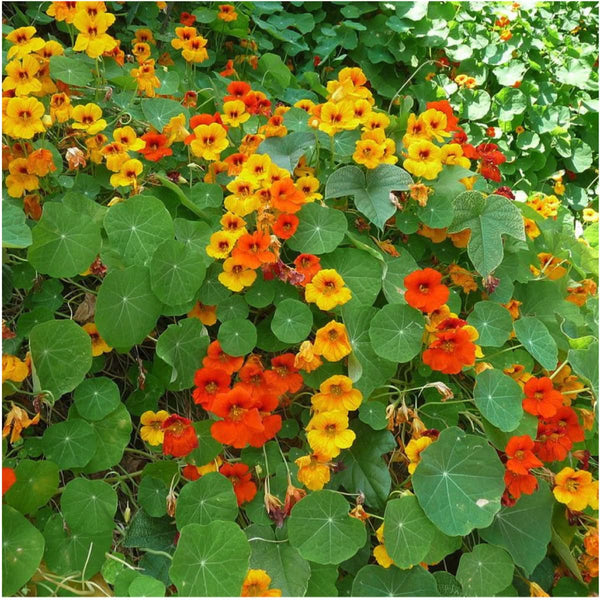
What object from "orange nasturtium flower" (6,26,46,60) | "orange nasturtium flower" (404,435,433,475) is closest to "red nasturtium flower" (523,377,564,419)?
"orange nasturtium flower" (404,435,433,475)

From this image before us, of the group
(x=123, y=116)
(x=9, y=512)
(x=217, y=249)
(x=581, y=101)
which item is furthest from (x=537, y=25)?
(x=9, y=512)

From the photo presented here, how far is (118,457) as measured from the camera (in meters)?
1.37

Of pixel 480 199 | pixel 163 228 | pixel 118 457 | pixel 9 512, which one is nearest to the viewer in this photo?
pixel 9 512

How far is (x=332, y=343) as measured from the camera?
136 centimetres

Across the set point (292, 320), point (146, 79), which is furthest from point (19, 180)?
point (292, 320)

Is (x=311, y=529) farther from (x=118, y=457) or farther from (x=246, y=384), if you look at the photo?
(x=118, y=457)

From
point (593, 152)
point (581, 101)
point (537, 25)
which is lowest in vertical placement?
point (593, 152)

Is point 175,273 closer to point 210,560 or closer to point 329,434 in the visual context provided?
point 329,434

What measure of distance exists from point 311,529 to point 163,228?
2.43ft

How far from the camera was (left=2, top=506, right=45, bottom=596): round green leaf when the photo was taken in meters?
Answer: 1.17

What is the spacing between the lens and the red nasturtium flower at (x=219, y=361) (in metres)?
1.40

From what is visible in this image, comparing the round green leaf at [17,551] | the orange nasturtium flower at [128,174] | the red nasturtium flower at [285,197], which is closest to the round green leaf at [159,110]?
the orange nasturtium flower at [128,174]

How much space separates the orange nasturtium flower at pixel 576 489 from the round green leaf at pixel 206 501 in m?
0.70

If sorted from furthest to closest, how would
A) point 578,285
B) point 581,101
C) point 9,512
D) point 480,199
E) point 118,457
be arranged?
point 581,101 < point 578,285 < point 480,199 < point 118,457 < point 9,512
